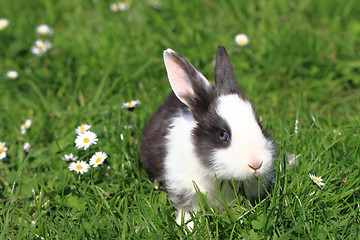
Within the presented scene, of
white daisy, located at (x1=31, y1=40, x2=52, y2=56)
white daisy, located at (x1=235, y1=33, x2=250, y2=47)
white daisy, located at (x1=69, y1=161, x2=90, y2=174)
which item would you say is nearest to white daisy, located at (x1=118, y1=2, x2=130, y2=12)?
white daisy, located at (x1=31, y1=40, x2=52, y2=56)

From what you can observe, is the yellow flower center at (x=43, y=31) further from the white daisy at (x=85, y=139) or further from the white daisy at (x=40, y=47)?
the white daisy at (x=85, y=139)

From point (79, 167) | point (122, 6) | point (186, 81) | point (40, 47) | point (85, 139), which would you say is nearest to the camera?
point (186, 81)

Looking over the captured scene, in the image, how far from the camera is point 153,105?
4207mm

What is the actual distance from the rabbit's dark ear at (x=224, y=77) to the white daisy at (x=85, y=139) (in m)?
1.01

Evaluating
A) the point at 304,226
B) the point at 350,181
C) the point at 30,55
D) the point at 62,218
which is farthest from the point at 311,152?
the point at 30,55

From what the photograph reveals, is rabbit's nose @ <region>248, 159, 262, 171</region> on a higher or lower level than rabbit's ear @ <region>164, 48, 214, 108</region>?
lower

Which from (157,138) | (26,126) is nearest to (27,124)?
(26,126)

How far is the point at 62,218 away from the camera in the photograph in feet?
10.0

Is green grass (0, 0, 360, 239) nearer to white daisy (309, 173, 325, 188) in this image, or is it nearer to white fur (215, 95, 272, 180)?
white daisy (309, 173, 325, 188)

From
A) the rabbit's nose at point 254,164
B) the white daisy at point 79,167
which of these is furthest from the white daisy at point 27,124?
the rabbit's nose at point 254,164

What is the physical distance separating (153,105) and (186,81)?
1.19 meters

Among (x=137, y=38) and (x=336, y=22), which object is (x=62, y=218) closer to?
(x=137, y=38)

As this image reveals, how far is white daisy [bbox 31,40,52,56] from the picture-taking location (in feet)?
15.1

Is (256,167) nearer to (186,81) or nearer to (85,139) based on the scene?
(186,81)
